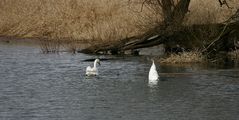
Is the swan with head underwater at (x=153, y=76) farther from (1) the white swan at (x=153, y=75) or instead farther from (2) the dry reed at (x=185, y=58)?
(2) the dry reed at (x=185, y=58)

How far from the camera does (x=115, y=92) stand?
59.7ft

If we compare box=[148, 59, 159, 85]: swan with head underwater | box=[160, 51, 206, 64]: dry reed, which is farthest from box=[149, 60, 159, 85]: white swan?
box=[160, 51, 206, 64]: dry reed

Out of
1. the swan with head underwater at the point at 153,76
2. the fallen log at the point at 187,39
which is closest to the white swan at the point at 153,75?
the swan with head underwater at the point at 153,76

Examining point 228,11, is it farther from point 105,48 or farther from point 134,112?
point 134,112

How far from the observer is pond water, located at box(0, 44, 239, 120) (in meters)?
14.8

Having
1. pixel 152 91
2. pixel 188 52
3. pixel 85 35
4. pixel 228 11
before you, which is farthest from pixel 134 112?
pixel 85 35

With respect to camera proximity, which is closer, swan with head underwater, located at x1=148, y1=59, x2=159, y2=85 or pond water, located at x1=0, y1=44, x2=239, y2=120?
pond water, located at x1=0, y1=44, x2=239, y2=120

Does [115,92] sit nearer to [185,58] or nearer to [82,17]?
[185,58]

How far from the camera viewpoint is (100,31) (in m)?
35.1

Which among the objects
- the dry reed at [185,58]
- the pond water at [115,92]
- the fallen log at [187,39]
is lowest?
the pond water at [115,92]

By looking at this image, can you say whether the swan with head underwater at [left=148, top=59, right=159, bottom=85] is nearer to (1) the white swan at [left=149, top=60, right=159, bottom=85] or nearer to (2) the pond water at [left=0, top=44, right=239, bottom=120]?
(1) the white swan at [left=149, top=60, right=159, bottom=85]

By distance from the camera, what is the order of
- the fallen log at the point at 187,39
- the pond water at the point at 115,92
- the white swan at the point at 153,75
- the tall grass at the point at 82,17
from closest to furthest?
the pond water at the point at 115,92 < the white swan at the point at 153,75 < the fallen log at the point at 187,39 < the tall grass at the point at 82,17

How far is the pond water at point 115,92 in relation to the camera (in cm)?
1475

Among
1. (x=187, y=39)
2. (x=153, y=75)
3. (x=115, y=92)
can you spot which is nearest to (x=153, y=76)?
(x=153, y=75)
